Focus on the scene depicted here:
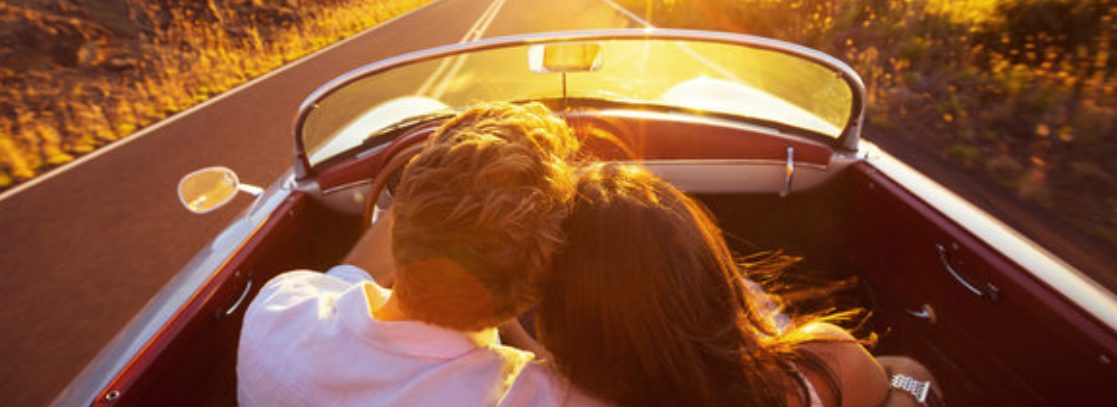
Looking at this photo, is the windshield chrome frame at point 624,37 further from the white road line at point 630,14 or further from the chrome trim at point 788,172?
the white road line at point 630,14

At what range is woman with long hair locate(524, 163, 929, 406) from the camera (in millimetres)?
962

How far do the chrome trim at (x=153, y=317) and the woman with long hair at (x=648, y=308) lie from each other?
1106 mm

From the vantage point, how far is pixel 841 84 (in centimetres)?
260

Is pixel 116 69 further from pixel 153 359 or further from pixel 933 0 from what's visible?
pixel 933 0

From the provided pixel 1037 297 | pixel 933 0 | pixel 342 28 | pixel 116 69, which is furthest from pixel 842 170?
pixel 342 28

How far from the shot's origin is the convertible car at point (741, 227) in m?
1.48

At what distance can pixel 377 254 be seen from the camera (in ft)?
6.59

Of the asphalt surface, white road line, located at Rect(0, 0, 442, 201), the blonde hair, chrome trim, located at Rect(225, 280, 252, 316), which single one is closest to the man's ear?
chrome trim, located at Rect(225, 280, 252, 316)

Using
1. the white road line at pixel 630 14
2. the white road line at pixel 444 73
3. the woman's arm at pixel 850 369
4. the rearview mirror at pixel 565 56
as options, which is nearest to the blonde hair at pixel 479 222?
the woman's arm at pixel 850 369

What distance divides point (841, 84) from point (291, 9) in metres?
23.3

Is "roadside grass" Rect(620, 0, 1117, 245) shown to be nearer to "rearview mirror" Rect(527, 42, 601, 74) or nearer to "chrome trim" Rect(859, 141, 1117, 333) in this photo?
"chrome trim" Rect(859, 141, 1117, 333)

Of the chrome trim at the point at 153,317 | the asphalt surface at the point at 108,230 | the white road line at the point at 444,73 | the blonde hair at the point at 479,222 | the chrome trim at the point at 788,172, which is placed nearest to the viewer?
the blonde hair at the point at 479,222

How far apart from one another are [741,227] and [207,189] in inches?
92.0

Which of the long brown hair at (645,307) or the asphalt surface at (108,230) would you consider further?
the asphalt surface at (108,230)
